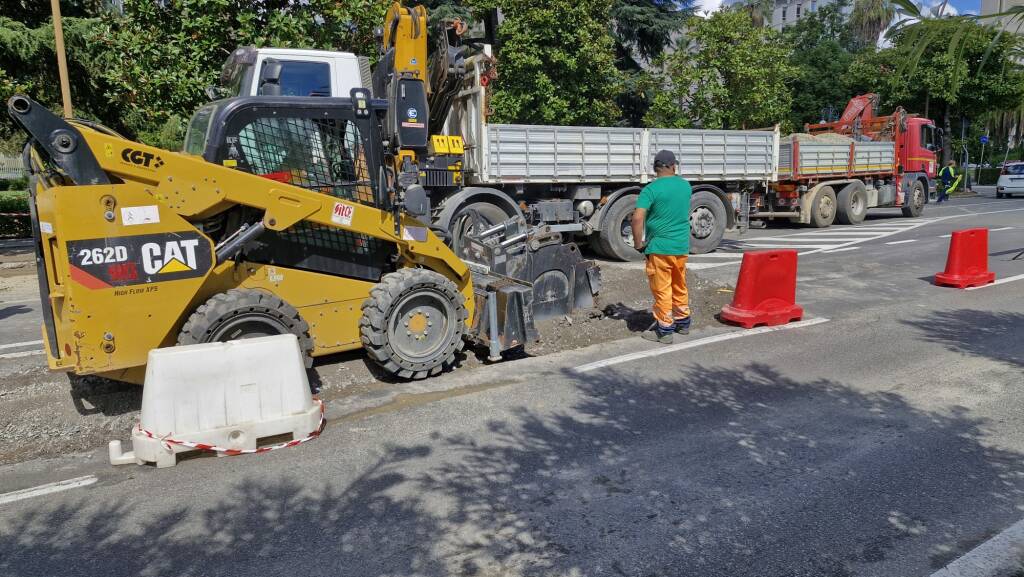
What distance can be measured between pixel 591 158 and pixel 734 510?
9008mm

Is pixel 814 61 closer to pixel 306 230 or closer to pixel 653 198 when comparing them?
pixel 653 198

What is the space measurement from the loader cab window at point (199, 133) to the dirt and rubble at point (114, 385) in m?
1.96

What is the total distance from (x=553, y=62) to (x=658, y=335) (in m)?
12.8

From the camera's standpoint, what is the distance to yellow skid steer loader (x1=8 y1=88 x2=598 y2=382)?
453cm

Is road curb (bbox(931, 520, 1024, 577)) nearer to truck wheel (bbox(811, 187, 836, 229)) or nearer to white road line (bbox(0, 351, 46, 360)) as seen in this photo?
white road line (bbox(0, 351, 46, 360))

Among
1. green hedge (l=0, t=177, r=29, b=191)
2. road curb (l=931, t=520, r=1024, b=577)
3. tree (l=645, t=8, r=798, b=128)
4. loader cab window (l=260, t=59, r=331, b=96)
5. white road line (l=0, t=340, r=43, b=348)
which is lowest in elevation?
road curb (l=931, t=520, r=1024, b=577)

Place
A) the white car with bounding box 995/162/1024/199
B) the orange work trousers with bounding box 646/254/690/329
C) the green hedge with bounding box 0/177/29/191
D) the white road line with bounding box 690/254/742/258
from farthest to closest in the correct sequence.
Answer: the green hedge with bounding box 0/177/29/191, the white car with bounding box 995/162/1024/199, the white road line with bounding box 690/254/742/258, the orange work trousers with bounding box 646/254/690/329

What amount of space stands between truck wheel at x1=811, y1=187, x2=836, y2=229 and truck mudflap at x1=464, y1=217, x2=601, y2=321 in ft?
39.7

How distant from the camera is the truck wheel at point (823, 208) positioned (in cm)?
1798

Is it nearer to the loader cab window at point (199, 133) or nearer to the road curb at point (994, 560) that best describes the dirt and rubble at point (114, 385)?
the loader cab window at point (199, 133)

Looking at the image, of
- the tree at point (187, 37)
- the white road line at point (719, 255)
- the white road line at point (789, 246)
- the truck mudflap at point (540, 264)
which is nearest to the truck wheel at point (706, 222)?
the white road line at point (719, 255)

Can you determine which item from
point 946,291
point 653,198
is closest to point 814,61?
point 946,291

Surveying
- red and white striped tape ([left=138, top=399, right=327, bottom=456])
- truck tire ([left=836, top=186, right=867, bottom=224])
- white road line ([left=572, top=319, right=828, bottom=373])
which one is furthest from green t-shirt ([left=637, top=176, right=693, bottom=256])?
truck tire ([left=836, top=186, right=867, bottom=224])

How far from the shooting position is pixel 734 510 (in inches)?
143
